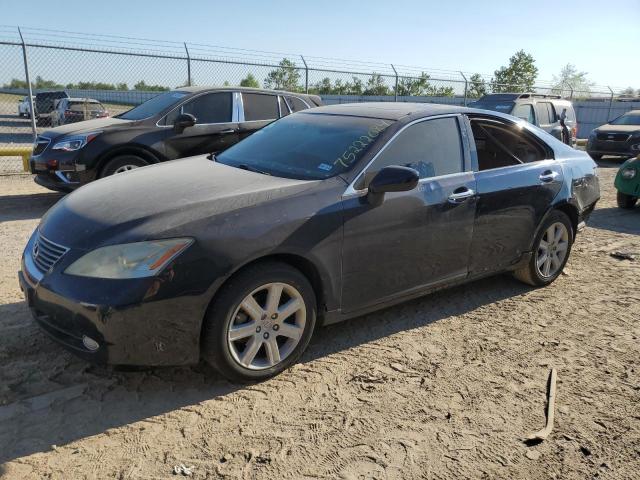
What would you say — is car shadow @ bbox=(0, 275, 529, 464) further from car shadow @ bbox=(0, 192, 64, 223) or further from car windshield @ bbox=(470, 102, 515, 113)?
car windshield @ bbox=(470, 102, 515, 113)

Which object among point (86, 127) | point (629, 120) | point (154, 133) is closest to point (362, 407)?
point (154, 133)

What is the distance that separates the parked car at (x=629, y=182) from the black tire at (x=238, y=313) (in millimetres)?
7306

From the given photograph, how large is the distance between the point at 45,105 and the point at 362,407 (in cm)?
1726

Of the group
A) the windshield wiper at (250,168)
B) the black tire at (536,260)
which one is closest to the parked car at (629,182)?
the black tire at (536,260)

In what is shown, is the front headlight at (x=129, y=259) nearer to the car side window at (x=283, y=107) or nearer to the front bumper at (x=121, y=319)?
the front bumper at (x=121, y=319)

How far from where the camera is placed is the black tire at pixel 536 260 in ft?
15.8

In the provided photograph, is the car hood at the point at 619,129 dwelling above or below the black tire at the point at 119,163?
above

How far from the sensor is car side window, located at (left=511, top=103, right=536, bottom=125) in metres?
12.1

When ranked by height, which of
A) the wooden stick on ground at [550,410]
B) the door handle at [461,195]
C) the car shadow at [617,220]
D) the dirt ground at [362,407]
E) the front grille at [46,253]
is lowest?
the wooden stick on ground at [550,410]

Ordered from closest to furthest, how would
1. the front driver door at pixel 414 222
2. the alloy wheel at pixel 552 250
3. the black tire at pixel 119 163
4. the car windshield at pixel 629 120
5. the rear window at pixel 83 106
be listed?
the front driver door at pixel 414 222, the alloy wheel at pixel 552 250, the black tire at pixel 119 163, the car windshield at pixel 629 120, the rear window at pixel 83 106

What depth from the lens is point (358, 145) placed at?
147 inches

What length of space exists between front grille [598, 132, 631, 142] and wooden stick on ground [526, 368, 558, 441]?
558 inches

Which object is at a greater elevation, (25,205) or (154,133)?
(154,133)

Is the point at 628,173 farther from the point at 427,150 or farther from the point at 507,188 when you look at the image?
the point at 427,150
